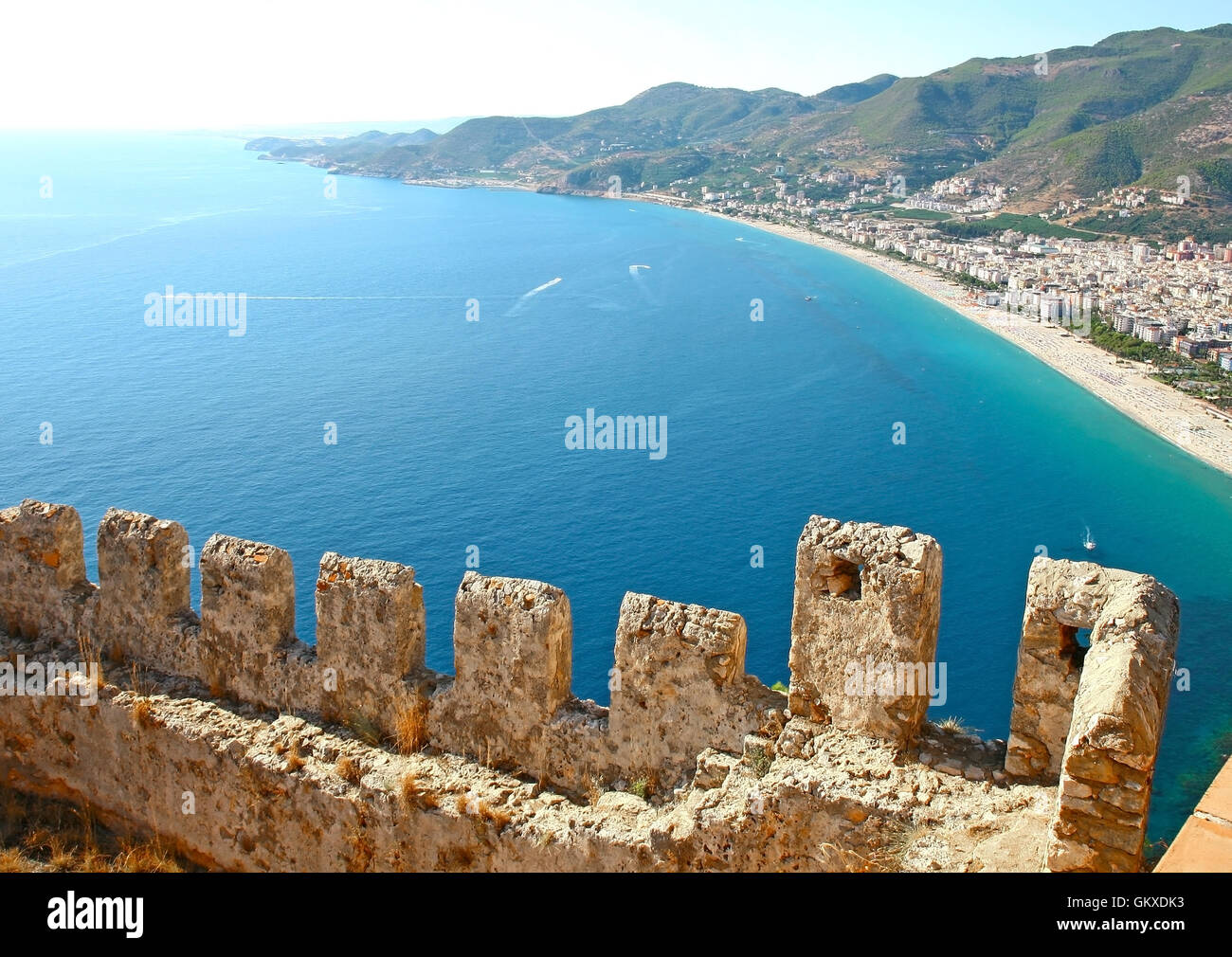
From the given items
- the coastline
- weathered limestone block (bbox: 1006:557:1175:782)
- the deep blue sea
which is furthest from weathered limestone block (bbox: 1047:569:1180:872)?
the coastline

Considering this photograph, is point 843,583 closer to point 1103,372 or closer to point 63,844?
point 63,844

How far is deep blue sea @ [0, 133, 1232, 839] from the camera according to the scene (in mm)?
38688

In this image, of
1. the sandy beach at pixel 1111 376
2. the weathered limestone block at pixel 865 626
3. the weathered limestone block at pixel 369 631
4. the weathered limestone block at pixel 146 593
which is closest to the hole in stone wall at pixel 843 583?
the weathered limestone block at pixel 865 626

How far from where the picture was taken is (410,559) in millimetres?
38281

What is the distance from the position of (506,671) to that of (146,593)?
305cm

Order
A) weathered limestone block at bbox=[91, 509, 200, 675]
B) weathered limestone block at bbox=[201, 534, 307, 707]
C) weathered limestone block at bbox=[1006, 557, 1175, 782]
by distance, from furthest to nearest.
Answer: weathered limestone block at bbox=[91, 509, 200, 675] → weathered limestone block at bbox=[201, 534, 307, 707] → weathered limestone block at bbox=[1006, 557, 1175, 782]

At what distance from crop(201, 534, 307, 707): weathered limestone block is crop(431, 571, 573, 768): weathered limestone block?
1.34 m

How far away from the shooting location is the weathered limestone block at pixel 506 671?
20.2ft

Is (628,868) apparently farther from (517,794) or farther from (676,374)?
(676,374)

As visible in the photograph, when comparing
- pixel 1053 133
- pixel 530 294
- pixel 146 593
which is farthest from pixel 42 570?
pixel 1053 133

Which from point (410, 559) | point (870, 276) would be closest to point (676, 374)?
point (410, 559)

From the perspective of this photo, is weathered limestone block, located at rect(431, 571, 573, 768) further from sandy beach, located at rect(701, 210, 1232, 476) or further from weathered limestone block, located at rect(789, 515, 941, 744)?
sandy beach, located at rect(701, 210, 1232, 476)

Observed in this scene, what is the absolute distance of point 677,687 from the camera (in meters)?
5.95

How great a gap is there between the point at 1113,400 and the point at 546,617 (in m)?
68.5
